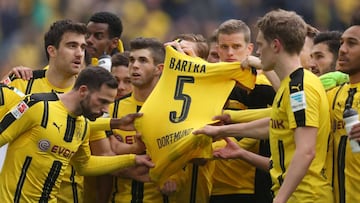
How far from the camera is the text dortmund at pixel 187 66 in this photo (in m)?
8.01

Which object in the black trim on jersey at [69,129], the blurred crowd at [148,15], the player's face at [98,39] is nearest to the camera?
the black trim on jersey at [69,129]

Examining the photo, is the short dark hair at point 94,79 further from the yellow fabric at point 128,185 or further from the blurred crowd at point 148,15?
the blurred crowd at point 148,15

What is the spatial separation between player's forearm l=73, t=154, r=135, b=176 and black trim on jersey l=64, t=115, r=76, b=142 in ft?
1.33

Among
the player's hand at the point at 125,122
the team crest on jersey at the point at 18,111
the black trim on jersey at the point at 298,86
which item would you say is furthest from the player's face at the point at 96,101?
the black trim on jersey at the point at 298,86

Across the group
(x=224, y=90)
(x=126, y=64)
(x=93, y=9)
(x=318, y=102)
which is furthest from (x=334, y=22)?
(x=318, y=102)

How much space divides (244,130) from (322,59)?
1.31 metres

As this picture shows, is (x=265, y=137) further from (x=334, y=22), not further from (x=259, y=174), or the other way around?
(x=334, y=22)

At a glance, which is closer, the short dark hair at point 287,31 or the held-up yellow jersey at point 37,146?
the short dark hair at point 287,31

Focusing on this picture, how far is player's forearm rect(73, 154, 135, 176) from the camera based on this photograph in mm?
A: 8289

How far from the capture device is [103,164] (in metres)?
8.34

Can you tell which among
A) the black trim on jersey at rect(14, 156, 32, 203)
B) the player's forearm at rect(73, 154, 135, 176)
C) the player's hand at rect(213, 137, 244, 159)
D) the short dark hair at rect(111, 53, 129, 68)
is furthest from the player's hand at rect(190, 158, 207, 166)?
the short dark hair at rect(111, 53, 129, 68)

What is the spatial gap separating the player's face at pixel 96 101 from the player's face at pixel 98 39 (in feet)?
7.05

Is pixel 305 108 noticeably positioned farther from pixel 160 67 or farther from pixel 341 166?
pixel 160 67

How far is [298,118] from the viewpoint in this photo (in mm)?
6781
